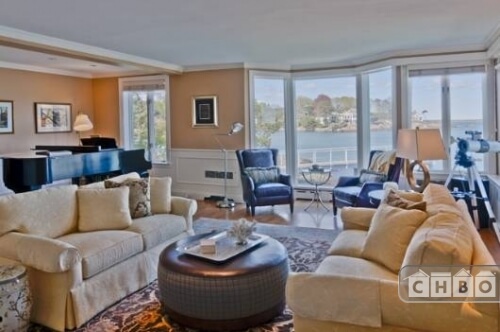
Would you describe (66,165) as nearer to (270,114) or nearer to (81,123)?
(81,123)

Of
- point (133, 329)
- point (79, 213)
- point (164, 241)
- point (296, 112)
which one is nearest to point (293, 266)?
point (164, 241)

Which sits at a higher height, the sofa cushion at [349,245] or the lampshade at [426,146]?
the lampshade at [426,146]

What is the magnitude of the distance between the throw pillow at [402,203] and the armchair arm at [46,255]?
2226 mm

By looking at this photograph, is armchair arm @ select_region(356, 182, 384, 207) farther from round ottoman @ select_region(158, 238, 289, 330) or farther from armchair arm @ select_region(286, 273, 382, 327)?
armchair arm @ select_region(286, 273, 382, 327)

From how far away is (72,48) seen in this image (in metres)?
5.21

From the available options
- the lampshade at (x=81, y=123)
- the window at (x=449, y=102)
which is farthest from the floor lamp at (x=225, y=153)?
the window at (x=449, y=102)

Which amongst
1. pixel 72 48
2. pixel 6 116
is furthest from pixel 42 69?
pixel 72 48

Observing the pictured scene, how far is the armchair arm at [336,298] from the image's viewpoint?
74.1 inches

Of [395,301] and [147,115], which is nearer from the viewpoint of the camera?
[395,301]

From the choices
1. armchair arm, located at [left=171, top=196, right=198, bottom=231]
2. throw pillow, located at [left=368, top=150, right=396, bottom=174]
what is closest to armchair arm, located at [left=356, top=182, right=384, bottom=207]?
throw pillow, located at [left=368, top=150, right=396, bottom=174]

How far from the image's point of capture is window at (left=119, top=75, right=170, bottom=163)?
7.88 m

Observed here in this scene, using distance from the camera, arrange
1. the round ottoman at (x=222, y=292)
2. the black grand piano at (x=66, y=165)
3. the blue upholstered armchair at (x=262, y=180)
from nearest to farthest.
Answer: the round ottoman at (x=222, y=292)
the black grand piano at (x=66, y=165)
the blue upholstered armchair at (x=262, y=180)

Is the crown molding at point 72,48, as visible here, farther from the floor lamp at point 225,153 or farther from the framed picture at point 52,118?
the framed picture at point 52,118

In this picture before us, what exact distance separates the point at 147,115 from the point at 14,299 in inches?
232
